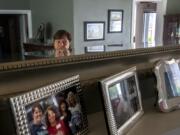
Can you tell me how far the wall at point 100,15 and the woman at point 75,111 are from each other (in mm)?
413

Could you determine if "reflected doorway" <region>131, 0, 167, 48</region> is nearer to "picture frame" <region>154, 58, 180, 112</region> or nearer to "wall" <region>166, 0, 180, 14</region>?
"picture frame" <region>154, 58, 180, 112</region>

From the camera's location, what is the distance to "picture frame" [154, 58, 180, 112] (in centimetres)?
88

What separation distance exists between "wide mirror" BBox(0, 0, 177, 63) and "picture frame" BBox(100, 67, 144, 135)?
20cm

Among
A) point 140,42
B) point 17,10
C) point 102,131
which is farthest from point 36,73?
point 140,42

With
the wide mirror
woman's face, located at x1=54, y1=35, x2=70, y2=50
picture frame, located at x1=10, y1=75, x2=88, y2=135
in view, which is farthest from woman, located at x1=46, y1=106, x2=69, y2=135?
woman's face, located at x1=54, y1=35, x2=70, y2=50

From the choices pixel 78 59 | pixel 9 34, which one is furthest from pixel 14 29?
pixel 78 59

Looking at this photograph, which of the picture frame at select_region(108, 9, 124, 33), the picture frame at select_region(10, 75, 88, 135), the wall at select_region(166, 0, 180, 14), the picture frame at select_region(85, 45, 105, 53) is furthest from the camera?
the wall at select_region(166, 0, 180, 14)

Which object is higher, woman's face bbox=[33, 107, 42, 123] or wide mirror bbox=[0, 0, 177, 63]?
wide mirror bbox=[0, 0, 177, 63]

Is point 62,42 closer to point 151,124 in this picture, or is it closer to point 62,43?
point 62,43

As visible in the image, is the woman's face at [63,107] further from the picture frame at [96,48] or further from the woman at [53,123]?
the picture frame at [96,48]

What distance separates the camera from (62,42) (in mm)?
906

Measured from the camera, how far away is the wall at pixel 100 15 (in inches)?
44.2

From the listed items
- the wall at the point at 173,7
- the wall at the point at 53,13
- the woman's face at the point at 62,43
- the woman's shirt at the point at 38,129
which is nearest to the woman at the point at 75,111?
the woman's shirt at the point at 38,129

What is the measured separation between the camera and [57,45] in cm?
88
